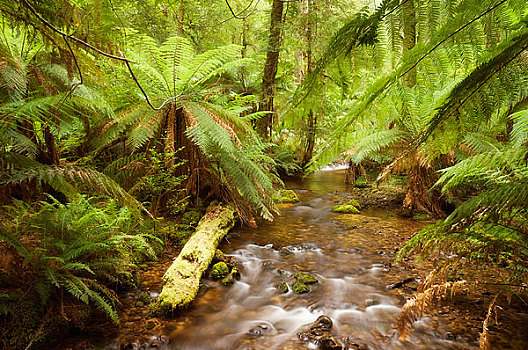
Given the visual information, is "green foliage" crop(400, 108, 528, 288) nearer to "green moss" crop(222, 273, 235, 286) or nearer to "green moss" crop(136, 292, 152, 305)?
"green moss" crop(222, 273, 235, 286)

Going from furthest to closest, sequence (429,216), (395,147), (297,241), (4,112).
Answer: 1. (395,147)
2. (429,216)
3. (297,241)
4. (4,112)

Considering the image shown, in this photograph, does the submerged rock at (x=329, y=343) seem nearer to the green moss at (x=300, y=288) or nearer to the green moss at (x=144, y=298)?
the green moss at (x=300, y=288)

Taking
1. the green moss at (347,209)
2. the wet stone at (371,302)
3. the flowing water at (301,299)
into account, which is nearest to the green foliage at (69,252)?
the flowing water at (301,299)

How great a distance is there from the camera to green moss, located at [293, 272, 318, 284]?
2.76 meters

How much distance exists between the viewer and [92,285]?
6.35 ft

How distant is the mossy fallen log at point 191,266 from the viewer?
7.05 feet

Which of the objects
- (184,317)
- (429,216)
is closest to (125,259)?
A: (184,317)

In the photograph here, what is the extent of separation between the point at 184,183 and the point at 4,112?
89.9 inches

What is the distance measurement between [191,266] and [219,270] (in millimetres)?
384

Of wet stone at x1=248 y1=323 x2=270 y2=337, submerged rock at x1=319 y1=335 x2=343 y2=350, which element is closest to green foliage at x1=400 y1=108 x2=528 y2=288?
submerged rock at x1=319 y1=335 x2=343 y2=350

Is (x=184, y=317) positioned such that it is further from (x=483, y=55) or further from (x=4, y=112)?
(x=483, y=55)

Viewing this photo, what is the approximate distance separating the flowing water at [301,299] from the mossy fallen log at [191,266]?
115 millimetres

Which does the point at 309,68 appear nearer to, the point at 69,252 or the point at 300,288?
the point at 300,288

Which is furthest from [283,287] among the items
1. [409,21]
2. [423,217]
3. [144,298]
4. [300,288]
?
[423,217]
